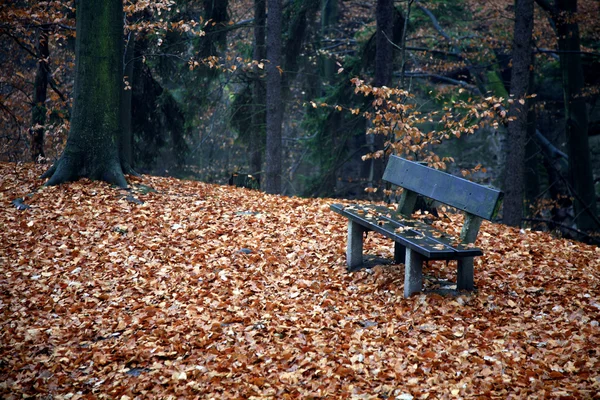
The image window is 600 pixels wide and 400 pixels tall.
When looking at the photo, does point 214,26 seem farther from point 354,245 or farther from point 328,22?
point 354,245

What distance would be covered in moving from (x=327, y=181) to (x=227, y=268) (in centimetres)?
889

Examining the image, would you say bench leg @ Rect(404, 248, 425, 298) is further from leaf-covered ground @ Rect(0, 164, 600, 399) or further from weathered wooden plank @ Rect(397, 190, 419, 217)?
weathered wooden plank @ Rect(397, 190, 419, 217)

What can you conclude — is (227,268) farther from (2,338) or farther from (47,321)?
(2,338)

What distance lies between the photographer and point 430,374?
3.81 metres

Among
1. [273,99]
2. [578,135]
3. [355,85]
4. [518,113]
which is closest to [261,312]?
[518,113]

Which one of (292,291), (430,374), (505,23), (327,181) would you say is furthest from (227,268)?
(505,23)

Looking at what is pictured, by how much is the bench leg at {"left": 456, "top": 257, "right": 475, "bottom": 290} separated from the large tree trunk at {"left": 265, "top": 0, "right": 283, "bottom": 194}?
22.0 ft

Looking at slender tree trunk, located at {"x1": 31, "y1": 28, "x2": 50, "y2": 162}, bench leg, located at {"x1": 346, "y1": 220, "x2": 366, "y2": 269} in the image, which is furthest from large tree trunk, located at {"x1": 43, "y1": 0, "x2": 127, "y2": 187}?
slender tree trunk, located at {"x1": 31, "y1": 28, "x2": 50, "y2": 162}

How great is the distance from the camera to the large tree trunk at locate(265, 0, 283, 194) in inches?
431

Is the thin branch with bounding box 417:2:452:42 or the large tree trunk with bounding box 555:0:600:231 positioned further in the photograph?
the thin branch with bounding box 417:2:452:42

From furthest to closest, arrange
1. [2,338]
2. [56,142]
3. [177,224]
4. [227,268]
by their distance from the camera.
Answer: [56,142] → [177,224] → [227,268] → [2,338]

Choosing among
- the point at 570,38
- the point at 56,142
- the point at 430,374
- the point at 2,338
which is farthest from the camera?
the point at 56,142

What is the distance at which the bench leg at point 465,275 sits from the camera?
4910 millimetres

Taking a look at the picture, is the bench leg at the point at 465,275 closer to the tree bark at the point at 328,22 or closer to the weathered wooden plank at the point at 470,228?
the weathered wooden plank at the point at 470,228
